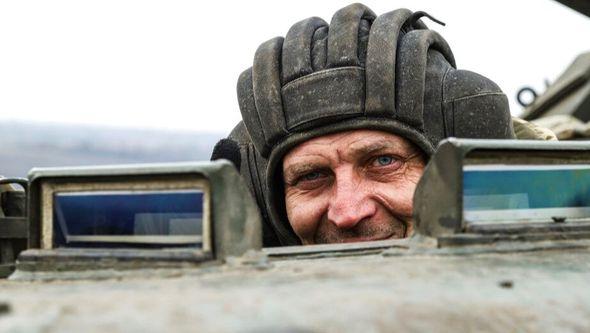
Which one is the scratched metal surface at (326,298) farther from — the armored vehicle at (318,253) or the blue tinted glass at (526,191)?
the blue tinted glass at (526,191)

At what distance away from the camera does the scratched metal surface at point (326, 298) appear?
35.3 inches

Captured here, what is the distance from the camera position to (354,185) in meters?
2.48

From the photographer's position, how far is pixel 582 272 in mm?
1229

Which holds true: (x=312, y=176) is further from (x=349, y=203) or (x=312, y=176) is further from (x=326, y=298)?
(x=326, y=298)

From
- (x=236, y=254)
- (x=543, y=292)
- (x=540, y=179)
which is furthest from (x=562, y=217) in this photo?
(x=236, y=254)

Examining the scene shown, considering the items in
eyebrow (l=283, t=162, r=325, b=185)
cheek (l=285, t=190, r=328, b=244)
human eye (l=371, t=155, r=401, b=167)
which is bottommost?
cheek (l=285, t=190, r=328, b=244)

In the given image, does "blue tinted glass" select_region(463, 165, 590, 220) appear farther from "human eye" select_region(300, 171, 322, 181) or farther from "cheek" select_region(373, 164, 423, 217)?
"human eye" select_region(300, 171, 322, 181)

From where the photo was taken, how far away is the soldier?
8.20 ft

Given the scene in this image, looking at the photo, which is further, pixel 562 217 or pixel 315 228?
pixel 315 228

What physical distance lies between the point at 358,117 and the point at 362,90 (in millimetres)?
90

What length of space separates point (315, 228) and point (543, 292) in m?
1.52

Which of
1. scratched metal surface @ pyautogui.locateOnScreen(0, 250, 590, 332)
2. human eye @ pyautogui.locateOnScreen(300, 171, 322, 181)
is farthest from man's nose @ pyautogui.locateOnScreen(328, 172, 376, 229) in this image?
scratched metal surface @ pyautogui.locateOnScreen(0, 250, 590, 332)

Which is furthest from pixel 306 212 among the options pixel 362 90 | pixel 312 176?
pixel 362 90

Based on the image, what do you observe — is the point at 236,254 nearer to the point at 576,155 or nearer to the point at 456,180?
the point at 456,180
